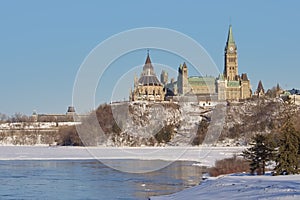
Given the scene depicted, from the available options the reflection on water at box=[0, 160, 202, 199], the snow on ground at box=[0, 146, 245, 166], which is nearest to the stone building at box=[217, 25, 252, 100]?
the snow on ground at box=[0, 146, 245, 166]

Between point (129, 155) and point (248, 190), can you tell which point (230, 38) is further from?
point (248, 190)

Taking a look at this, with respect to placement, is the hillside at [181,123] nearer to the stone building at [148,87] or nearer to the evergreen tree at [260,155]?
the stone building at [148,87]

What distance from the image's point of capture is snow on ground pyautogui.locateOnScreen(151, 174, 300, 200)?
64.4 ft

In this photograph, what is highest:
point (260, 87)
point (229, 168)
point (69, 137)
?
point (260, 87)

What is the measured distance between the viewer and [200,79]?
6078 inches

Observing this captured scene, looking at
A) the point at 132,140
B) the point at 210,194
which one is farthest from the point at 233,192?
the point at 132,140

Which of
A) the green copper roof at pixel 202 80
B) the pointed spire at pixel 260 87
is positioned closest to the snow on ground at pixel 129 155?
the green copper roof at pixel 202 80

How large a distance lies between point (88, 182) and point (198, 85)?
120830mm

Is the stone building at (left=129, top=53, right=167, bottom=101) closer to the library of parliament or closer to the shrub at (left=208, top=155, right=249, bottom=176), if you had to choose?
the library of parliament

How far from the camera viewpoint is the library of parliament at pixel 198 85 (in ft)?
444

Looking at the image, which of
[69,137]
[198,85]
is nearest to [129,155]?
[69,137]

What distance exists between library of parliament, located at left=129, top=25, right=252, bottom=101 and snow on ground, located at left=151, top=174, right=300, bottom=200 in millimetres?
104857

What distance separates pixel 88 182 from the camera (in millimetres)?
32812

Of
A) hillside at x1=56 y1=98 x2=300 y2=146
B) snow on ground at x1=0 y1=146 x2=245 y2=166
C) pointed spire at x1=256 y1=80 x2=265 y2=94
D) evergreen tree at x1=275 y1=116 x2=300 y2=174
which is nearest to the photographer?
evergreen tree at x1=275 y1=116 x2=300 y2=174
